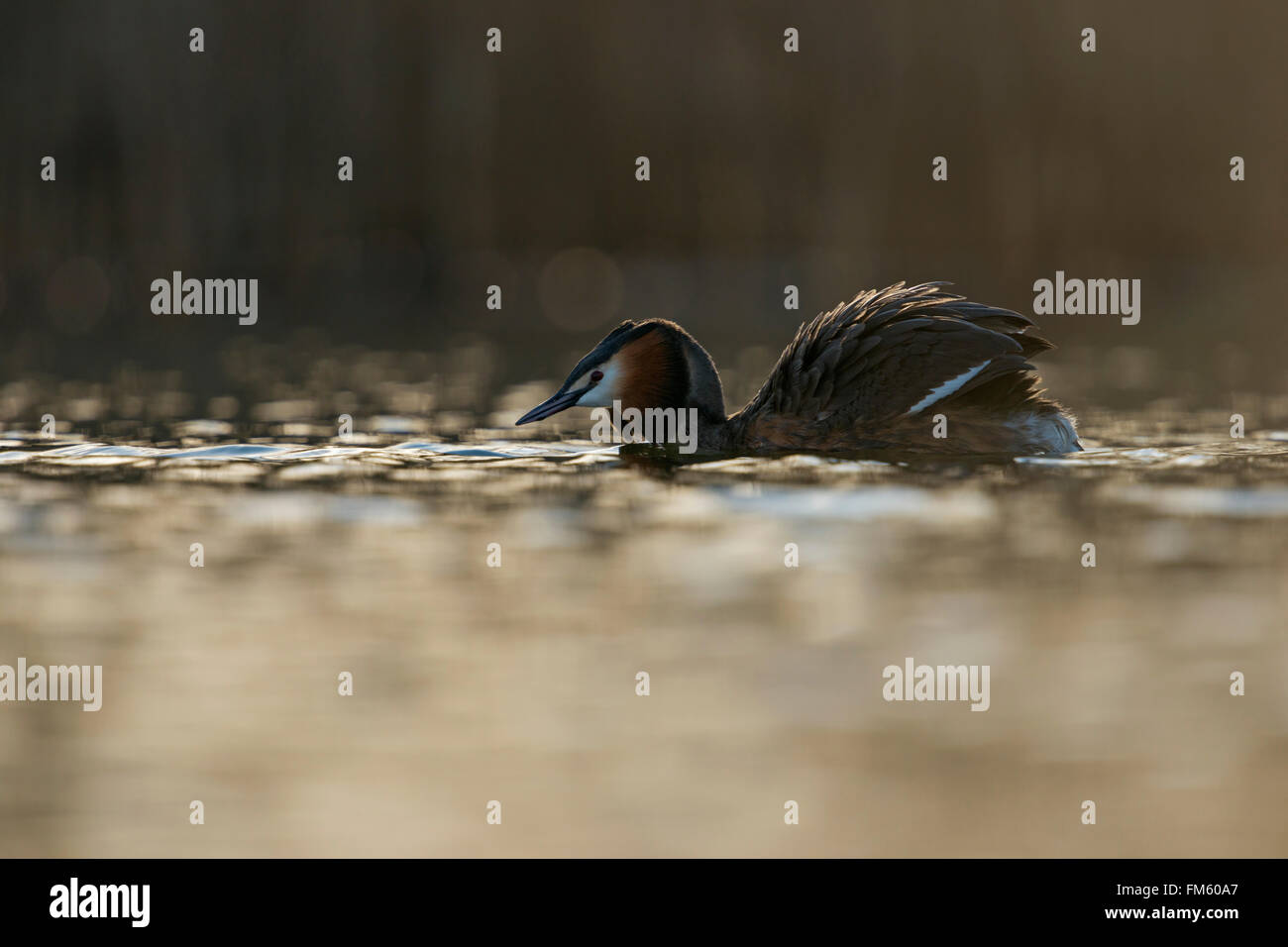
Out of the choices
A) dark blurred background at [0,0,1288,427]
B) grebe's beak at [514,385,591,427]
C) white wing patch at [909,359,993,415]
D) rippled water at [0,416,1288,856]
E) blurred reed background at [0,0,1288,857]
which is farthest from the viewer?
dark blurred background at [0,0,1288,427]

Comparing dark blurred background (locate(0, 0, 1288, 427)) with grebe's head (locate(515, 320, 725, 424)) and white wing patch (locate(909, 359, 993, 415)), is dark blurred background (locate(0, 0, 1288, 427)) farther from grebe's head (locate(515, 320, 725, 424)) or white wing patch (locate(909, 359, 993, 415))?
white wing patch (locate(909, 359, 993, 415))

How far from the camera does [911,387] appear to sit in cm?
871

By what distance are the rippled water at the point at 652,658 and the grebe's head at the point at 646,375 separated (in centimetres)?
139

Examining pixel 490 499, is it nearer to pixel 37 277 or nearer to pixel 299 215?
pixel 299 215

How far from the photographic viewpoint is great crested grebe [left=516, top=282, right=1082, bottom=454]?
8.68 metres

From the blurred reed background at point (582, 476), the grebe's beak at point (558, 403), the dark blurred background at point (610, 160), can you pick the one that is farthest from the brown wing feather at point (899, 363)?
the dark blurred background at point (610, 160)

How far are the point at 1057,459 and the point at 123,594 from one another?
5.25 m

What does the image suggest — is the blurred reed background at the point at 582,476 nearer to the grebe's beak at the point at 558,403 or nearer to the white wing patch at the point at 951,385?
the grebe's beak at the point at 558,403

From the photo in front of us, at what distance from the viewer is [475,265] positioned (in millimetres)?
25250

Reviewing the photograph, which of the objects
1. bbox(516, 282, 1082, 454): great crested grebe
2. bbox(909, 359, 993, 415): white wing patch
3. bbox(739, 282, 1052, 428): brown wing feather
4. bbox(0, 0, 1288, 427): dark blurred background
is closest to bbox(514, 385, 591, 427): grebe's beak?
bbox(516, 282, 1082, 454): great crested grebe

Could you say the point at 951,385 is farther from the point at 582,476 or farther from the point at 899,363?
the point at 582,476

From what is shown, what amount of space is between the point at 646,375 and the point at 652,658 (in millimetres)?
4958

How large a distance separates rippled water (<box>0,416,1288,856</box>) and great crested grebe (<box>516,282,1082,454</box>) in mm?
453

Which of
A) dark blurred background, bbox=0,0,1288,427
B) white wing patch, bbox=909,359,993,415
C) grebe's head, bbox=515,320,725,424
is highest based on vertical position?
dark blurred background, bbox=0,0,1288,427
